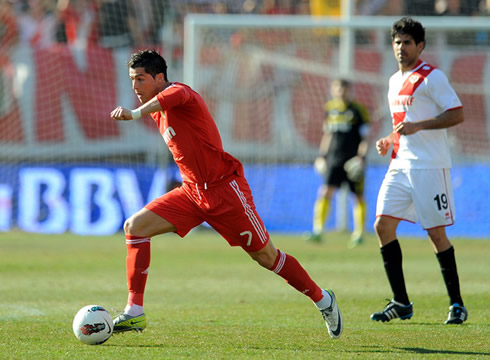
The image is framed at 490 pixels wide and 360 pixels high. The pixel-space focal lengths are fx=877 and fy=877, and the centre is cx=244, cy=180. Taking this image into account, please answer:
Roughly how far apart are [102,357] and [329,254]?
7.68m

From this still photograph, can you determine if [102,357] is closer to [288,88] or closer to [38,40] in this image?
[288,88]

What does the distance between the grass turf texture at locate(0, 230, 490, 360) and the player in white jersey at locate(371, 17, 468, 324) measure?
346mm

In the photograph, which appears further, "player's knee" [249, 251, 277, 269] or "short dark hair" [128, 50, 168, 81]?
"player's knee" [249, 251, 277, 269]

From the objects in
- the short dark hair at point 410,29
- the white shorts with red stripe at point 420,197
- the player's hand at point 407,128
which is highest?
the short dark hair at point 410,29

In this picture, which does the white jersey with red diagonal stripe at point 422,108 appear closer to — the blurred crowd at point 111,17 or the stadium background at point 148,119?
the stadium background at point 148,119

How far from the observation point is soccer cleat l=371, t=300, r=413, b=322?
7.02 meters

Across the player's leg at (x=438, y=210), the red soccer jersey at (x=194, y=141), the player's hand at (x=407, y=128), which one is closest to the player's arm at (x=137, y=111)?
the red soccer jersey at (x=194, y=141)

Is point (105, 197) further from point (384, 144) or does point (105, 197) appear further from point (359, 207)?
point (384, 144)

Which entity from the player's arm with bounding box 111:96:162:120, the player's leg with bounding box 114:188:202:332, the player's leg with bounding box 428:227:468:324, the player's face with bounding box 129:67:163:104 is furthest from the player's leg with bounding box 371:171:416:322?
the player's arm with bounding box 111:96:162:120

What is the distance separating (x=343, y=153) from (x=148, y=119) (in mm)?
4747

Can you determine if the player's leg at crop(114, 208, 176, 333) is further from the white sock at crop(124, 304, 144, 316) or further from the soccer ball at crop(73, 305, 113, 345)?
the soccer ball at crop(73, 305, 113, 345)

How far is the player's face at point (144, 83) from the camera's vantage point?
6.24m

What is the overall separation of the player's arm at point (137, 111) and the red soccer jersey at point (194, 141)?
1.59 feet

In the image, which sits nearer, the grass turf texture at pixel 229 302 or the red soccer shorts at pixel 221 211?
the grass turf texture at pixel 229 302
